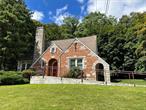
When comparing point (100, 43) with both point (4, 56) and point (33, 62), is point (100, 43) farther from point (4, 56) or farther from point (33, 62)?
point (4, 56)

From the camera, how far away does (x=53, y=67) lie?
33.6 metres

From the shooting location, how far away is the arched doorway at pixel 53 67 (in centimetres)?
3292

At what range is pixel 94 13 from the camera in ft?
194

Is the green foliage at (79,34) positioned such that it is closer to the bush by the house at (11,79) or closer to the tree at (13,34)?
the tree at (13,34)

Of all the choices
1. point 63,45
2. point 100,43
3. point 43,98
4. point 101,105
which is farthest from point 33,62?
point 101,105

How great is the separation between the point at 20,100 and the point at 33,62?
857 inches

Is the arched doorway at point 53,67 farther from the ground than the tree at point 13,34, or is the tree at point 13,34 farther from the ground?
the tree at point 13,34

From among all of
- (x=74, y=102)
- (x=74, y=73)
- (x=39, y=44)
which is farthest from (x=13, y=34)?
(x=74, y=102)

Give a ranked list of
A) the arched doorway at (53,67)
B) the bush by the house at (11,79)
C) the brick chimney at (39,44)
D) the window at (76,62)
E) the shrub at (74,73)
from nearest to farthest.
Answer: the bush by the house at (11,79) < the shrub at (74,73) < the window at (76,62) < the arched doorway at (53,67) < the brick chimney at (39,44)

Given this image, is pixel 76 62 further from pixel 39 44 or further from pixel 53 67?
pixel 39 44

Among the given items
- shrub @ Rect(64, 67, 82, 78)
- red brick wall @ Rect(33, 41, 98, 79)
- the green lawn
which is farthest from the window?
the green lawn

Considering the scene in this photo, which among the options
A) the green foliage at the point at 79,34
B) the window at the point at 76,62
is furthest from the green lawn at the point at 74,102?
the green foliage at the point at 79,34

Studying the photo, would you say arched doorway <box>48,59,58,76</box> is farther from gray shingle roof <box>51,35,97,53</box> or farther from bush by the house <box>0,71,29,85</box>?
bush by the house <box>0,71,29,85</box>

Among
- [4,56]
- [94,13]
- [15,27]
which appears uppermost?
[94,13]
